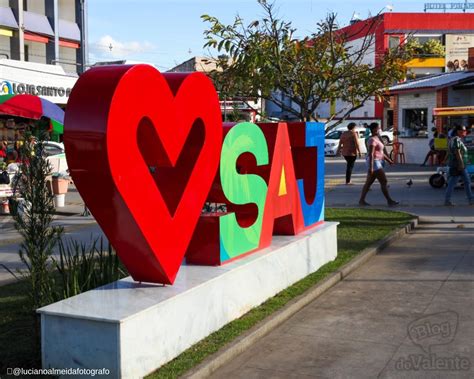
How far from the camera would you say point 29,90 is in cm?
2747

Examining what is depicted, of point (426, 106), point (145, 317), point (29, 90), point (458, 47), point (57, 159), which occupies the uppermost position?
point (458, 47)

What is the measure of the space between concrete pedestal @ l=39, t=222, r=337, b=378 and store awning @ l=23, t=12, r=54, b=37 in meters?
32.2

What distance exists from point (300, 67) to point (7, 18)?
26587mm

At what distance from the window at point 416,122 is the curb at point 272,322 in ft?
64.2

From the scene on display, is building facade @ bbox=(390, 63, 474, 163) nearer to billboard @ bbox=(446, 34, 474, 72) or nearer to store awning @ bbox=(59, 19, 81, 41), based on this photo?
billboard @ bbox=(446, 34, 474, 72)

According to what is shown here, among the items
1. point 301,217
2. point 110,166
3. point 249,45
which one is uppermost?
point 249,45

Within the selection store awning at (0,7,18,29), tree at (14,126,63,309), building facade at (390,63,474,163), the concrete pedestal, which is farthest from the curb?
store awning at (0,7,18,29)

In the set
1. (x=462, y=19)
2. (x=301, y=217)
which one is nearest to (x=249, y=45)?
(x=301, y=217)

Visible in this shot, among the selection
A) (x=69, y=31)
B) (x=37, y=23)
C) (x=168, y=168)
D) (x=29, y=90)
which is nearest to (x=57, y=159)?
(x=29, y=90)

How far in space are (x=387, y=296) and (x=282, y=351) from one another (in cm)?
228

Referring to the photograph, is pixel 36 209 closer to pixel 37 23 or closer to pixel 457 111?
pixel 457 111

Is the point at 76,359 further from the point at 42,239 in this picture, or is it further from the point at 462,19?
Result: the point at 462,19

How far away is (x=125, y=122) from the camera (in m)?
5.05

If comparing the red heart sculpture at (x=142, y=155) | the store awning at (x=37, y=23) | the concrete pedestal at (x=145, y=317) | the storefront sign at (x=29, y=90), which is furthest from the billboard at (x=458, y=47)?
the red heart sculpture at (x=142, y=155)
